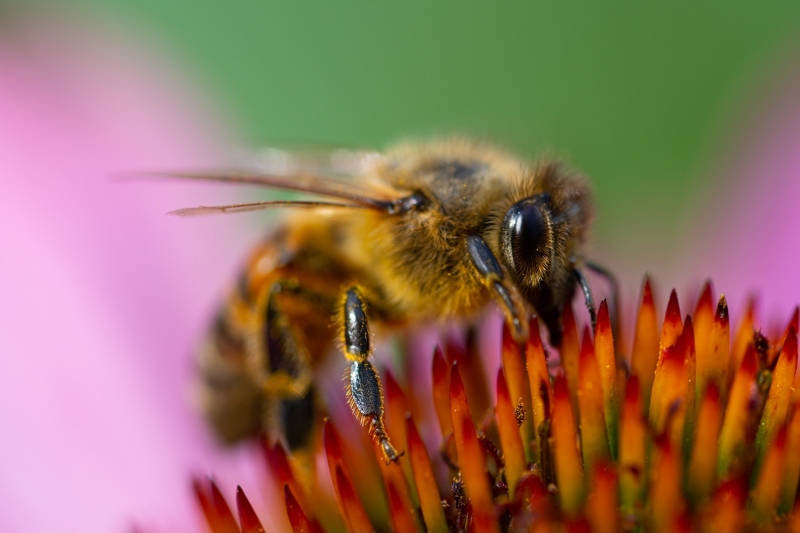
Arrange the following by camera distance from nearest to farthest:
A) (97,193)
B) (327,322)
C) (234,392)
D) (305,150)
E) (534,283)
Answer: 1. (534,283)
2. (327,322)
3. (234,392)
4. (305,150)
5. (97,193)

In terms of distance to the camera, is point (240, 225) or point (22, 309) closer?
point (22, 309)

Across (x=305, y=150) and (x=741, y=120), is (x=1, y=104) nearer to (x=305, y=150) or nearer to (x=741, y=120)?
(x=305, y=150)

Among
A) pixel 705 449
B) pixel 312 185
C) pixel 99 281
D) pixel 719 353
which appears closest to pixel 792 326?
pixel 719 353

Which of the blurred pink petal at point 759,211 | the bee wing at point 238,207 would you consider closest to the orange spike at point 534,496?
the bee wing at point 238,207

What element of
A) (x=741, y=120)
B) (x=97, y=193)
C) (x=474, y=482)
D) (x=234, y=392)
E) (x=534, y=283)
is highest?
(x=97, y=193)

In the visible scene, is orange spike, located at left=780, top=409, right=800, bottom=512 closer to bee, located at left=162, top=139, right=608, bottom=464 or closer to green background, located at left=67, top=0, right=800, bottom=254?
bee, located at left=162, top=139, right=608, bottom=464

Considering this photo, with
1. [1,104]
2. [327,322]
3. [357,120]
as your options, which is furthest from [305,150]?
[357,120]

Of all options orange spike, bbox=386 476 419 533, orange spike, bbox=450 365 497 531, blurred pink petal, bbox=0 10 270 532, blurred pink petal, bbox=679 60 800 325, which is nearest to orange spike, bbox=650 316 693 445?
orange spike, bbox=450 365 497 531
